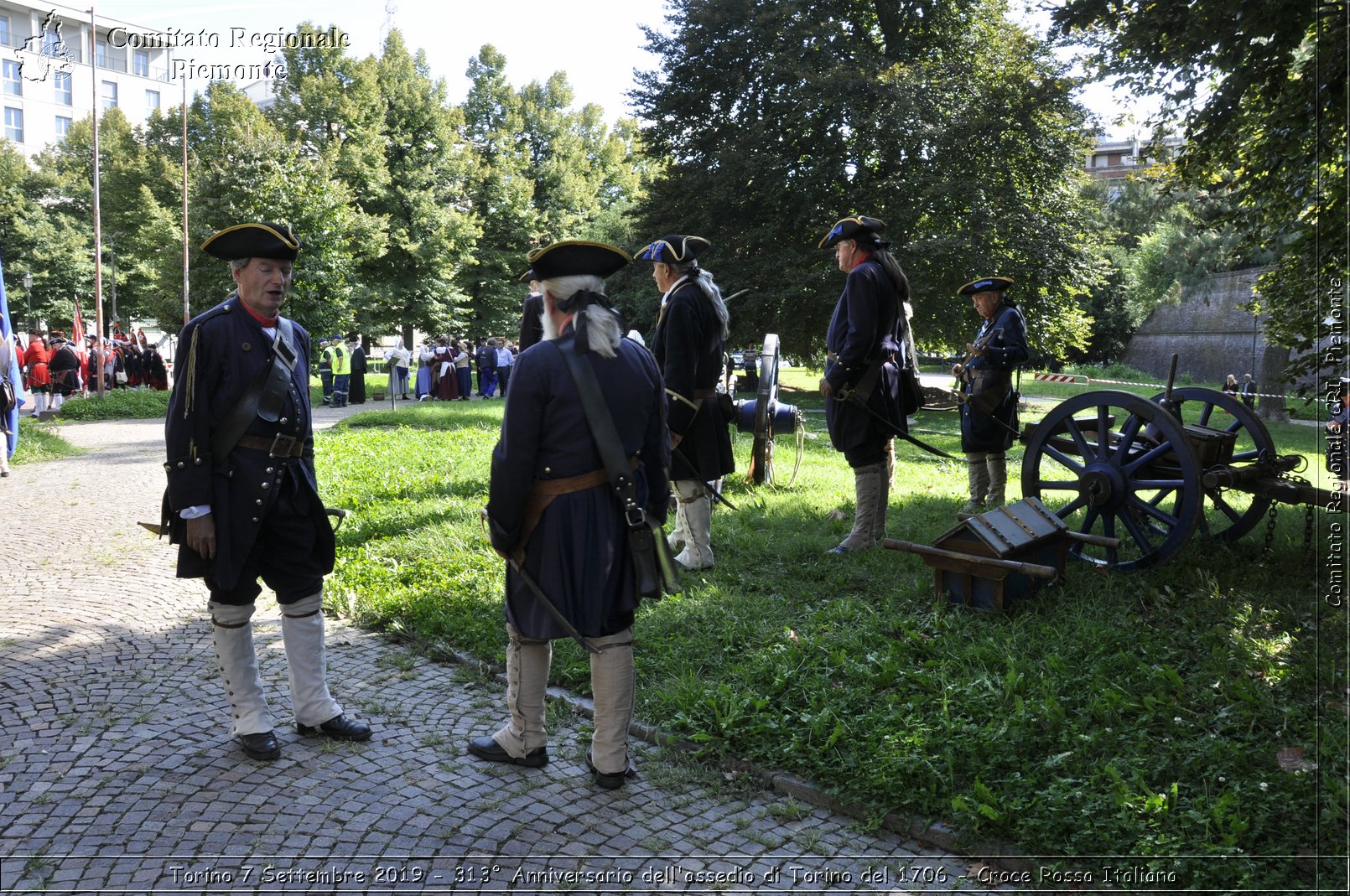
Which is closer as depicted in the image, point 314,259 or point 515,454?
point 515,454

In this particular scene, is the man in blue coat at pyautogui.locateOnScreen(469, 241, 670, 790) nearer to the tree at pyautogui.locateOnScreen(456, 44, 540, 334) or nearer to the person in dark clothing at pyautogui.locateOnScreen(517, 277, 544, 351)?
the person in dark clothing at pyautogui.locateOnScreen(517, 277, 544, 351)

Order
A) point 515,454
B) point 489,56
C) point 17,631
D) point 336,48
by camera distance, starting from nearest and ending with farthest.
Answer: point 515,454
point 17,631
point 336,48
point 489,56

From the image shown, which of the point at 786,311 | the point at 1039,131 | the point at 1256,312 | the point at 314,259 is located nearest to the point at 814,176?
the point at 786,311

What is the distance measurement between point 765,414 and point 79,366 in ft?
73.9

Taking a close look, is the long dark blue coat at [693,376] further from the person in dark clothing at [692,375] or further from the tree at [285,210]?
A: the tree at [285,210]

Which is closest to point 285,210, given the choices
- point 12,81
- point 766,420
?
point 766,420

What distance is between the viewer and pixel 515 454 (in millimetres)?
3674

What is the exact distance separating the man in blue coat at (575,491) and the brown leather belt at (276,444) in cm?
103

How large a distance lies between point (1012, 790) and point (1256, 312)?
4.77 m

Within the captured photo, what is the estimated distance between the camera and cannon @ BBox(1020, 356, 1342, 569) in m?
5.59

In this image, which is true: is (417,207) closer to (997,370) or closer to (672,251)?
(997,370)

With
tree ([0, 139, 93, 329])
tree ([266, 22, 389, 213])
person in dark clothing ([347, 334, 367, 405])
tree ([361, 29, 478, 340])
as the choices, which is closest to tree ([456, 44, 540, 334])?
tree ([361, 29, 478, 340])

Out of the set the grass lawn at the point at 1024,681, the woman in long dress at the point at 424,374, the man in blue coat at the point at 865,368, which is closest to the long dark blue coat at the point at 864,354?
the man in blue coat at the point at 865,368

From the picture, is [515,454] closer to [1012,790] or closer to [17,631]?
[1012,790]
